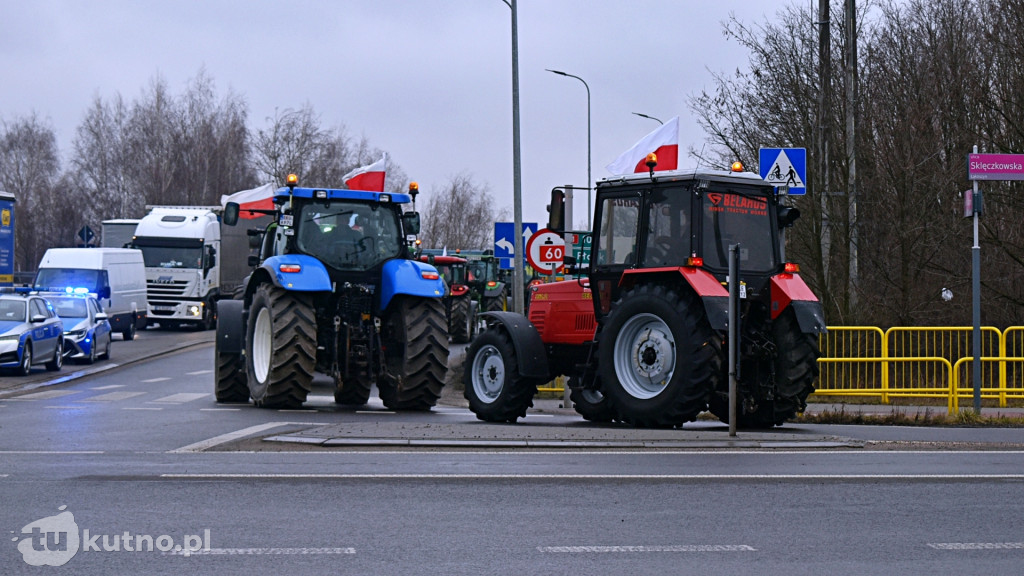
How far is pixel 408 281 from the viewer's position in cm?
1805

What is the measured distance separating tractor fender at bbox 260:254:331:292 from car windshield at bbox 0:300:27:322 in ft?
34.9

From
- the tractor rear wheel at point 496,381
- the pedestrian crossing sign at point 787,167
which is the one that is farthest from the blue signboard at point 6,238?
the pedestrian crossing sign at point 787,167

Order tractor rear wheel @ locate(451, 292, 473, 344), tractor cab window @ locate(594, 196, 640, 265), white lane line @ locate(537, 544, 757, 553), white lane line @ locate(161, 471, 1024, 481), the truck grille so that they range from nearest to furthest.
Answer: white lane line @ locate(537, 544, 757, 553) → white lane line @ locate(161, 471, 1024, 481) → tractor cab window @ locate(594, 196, 640, 265) → tractor rear wheel @ locate(451, 292, 473, 344) → the truck grille

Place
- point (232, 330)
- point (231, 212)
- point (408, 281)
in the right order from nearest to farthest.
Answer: point (408, 281)
point (231, 212)
point (232, 330)

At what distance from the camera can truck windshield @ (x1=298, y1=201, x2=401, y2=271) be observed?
1844 cm

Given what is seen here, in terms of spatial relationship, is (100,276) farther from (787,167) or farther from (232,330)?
(787,167)

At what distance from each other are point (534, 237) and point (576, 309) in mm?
4878

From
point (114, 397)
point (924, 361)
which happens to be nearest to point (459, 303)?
point (114, 397)

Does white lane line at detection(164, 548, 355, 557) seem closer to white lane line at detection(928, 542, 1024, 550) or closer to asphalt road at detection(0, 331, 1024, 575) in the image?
asphalt road at detection(0, 331, 1024, 575)

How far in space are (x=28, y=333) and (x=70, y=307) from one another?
16.3ft

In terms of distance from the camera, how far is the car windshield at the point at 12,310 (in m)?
26.3

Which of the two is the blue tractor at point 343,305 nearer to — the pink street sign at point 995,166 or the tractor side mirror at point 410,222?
the tractor side mirror at point 410,222

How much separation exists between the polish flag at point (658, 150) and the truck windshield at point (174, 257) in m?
29.0

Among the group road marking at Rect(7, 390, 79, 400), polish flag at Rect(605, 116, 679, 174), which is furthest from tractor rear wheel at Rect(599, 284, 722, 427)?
road marking at Rect(7, 390, 79, 400)
